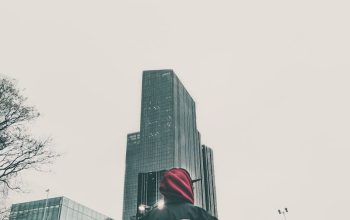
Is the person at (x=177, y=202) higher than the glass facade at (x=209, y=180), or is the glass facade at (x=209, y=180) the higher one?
the glass facade at (x=209, y=180)

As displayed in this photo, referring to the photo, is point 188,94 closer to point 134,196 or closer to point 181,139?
point 181,139

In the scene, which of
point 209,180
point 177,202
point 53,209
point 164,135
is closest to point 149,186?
point 177,202

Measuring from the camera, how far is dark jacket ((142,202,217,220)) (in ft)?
12.0

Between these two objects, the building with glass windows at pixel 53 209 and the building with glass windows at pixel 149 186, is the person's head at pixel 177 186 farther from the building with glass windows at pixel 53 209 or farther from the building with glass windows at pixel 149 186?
the building with glass windows at pixel 53 209

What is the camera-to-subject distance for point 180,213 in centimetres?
368

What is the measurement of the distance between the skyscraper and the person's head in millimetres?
130793

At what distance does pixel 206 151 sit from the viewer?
181625 millimetres

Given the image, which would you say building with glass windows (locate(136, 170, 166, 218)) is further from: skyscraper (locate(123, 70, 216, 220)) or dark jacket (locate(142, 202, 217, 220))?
skyscraper (locate(123, 70, 216, 220))

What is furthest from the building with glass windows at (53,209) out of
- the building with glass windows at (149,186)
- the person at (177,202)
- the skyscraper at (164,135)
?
the person at (177,202)

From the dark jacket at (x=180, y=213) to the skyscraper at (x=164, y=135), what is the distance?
13085 cm

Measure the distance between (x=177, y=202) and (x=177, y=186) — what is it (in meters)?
0.18

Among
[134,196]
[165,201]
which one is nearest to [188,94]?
[134,196]

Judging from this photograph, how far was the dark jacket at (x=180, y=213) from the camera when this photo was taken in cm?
366

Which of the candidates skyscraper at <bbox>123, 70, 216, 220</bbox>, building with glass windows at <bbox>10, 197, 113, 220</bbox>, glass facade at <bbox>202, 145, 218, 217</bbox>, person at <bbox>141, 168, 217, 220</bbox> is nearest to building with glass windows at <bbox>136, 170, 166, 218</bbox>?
person at <bbox>141, 168, 217, 220</bbox>
